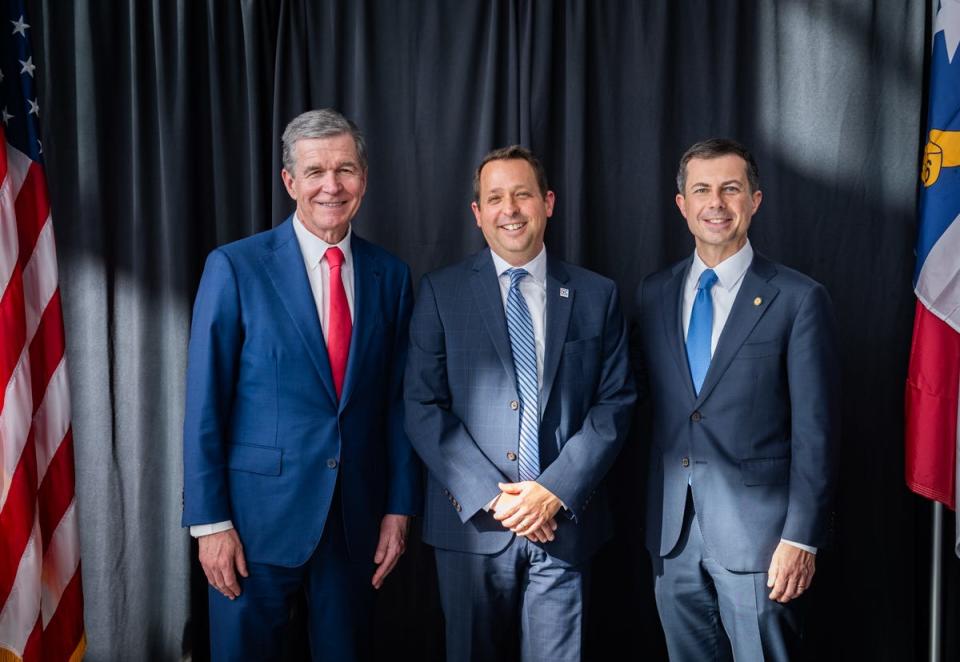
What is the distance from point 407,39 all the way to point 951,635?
302 cm

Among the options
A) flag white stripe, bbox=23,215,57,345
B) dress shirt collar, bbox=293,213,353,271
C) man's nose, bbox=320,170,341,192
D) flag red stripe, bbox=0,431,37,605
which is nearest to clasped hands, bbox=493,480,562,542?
dress shirt collar, bbox=293,213,353,271

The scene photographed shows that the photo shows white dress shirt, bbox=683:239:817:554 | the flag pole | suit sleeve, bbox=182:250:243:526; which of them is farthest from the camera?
the flag pole

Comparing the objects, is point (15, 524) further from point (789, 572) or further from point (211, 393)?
point (789, 572)

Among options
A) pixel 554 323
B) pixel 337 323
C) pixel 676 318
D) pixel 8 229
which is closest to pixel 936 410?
pixel 676 318

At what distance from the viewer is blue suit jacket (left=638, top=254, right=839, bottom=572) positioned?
208 cm

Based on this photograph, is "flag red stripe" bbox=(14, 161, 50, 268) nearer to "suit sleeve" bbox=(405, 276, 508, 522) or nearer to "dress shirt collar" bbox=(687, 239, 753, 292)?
"suit sleeve" bbox=(405, 276, 508, 522)

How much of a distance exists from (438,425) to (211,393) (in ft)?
1.97

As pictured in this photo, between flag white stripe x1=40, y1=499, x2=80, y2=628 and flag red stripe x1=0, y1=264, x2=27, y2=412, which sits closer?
flag red stripe x1=0, y1=264, x2=27, y2=412

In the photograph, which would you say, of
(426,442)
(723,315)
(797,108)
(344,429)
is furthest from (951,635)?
(344,429)

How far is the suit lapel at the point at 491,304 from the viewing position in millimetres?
2158

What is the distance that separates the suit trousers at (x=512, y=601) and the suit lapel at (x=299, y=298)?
62cm

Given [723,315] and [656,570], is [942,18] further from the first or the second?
[656,570]

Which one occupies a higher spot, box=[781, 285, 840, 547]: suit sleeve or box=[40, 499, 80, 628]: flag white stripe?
box=[781, 285, 840, 547]: suit sleeve

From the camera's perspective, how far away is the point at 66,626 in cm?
241
